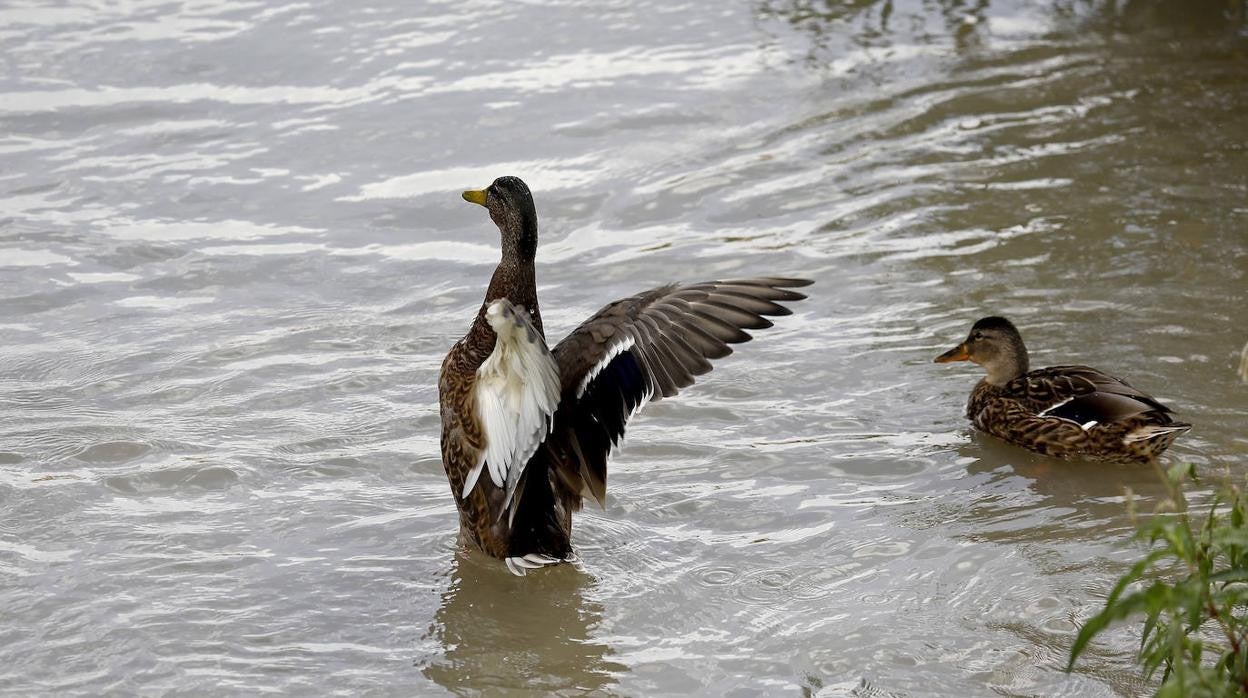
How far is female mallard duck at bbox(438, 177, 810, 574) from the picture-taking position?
494 centimetres

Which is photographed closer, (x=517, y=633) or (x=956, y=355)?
(x=517, y=633)

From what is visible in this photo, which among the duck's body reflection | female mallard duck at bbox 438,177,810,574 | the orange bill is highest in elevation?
female mallard duck at bbox 438,177,810,574

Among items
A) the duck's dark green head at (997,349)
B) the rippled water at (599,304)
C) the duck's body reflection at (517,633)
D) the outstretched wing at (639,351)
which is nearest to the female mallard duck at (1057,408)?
the duck's dark green head at (997,349)

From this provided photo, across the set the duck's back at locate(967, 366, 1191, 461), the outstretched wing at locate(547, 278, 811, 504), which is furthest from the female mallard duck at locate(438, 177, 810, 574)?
the duck's back at locate(967, 366, 1191, 461)

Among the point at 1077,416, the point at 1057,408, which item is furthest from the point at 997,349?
the point at 1077,416

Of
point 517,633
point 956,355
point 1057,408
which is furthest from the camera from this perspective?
point 956,355

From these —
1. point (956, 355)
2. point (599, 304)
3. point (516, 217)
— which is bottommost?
point (956, 355)

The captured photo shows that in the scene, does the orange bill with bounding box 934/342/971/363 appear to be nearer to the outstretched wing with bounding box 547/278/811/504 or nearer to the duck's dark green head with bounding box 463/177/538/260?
the outstretched wing with bounding box 547/278/811/504

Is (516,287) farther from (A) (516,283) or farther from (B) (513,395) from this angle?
(B) (513,395)

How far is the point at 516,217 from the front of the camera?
5.66 meters

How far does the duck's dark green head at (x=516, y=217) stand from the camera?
5.62 meters

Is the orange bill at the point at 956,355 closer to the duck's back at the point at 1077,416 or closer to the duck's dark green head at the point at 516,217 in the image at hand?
the duck's back at the point at 1077,416

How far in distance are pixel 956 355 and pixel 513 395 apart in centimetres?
268

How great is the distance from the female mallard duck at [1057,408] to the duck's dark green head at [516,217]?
2.23 m
